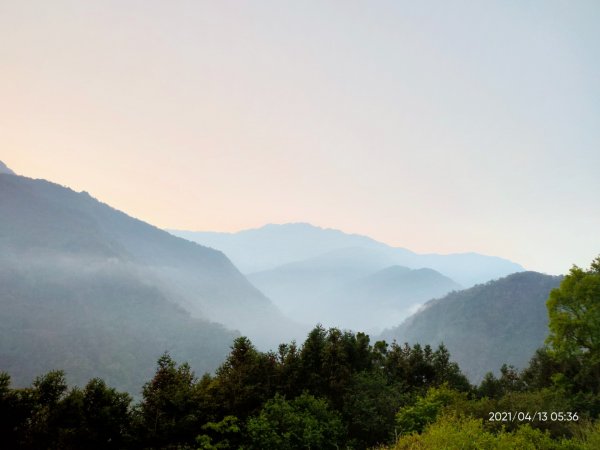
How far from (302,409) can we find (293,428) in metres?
3.33

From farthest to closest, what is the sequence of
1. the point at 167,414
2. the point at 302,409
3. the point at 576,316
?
the point at 576,316, the point at 302,409, the point at 167,414

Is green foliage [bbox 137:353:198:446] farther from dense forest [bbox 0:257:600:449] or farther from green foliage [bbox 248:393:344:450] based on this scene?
green foliage [bbox 248:393:344:450]

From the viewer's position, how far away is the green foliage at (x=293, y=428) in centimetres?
1719

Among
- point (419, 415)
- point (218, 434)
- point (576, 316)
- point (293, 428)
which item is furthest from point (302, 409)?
point (576, 316)

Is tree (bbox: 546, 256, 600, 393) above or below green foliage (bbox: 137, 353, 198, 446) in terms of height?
above

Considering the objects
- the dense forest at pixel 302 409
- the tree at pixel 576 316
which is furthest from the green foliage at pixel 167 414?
the tree at pixel 576 316

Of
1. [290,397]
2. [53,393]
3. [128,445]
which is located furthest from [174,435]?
[290,397]

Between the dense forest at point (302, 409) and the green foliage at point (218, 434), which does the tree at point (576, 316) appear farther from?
the green foliage at point (218, 434)

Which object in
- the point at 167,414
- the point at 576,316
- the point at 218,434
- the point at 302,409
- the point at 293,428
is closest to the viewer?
the point at 293,428

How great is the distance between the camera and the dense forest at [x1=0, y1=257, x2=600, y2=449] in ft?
52.0

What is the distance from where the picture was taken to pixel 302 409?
21172mm

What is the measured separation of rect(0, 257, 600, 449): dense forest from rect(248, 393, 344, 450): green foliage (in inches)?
2.2

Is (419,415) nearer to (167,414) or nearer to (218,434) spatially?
(218,434)

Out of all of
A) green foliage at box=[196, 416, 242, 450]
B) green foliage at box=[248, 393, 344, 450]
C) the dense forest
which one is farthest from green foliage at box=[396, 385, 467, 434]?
green foliage at box=[196, 416, 242, 450]
